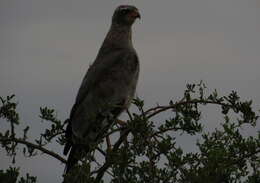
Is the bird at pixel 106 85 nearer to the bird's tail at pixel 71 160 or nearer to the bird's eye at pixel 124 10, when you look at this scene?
the bird's eye at pixel 124 10

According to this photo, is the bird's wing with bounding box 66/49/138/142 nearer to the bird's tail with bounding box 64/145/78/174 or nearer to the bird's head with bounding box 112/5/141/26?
the bird's head with bounding box 112/5/141/26

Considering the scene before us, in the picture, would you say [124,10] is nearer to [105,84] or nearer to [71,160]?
[105,84]

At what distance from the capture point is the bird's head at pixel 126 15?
8656 millimetres

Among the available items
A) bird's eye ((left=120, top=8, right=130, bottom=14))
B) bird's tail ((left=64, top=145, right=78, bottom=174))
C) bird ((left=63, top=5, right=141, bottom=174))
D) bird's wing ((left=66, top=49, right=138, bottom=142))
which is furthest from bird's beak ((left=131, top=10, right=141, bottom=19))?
bird's tail ((left=64, top=145, right=78, bottom=174))

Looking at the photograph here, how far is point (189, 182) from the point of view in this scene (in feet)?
13.5

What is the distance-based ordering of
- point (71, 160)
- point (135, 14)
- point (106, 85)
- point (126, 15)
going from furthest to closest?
point (126, 15)
point (135, 14)
point (106, 85)
point (71, 160)

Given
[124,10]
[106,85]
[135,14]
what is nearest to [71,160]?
[106,85]

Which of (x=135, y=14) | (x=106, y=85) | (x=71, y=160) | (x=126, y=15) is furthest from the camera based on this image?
(x=126, y=15)

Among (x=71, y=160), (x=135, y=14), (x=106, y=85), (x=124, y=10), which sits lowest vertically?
(x=71, y=160)

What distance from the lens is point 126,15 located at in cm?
875

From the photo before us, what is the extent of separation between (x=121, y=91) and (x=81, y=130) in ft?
2.69

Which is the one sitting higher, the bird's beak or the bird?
the bird's beak

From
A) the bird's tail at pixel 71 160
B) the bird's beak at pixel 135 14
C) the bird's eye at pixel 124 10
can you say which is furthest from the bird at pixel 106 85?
the bird's tail at pixel 71 160

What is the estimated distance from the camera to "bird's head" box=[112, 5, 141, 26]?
8.66 meters
